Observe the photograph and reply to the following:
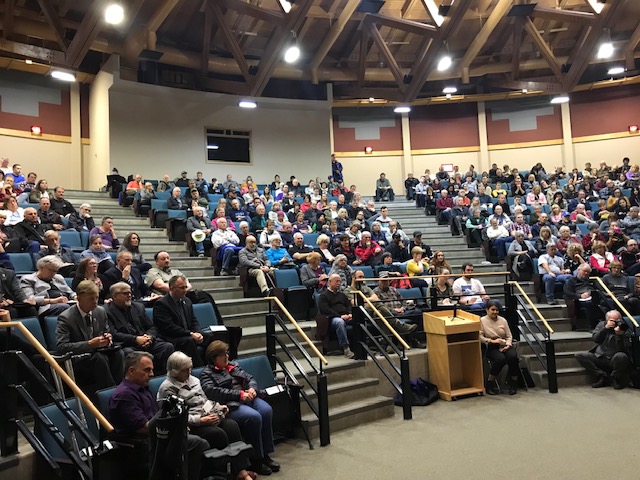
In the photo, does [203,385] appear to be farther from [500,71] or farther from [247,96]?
[500,71]

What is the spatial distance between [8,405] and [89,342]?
653mm

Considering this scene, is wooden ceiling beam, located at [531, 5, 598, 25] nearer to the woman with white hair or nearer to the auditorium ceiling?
the auditorium ceiling

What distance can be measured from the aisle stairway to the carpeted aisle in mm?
199

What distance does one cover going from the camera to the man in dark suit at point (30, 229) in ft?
19.8

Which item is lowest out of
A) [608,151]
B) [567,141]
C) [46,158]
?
[46,158]

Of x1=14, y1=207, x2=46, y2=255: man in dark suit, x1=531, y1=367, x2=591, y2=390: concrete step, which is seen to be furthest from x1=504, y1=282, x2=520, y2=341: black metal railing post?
x1=14, y1=207, x2=46, y2=255: man in dark suit

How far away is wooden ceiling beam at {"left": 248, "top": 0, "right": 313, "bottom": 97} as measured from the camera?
33.4 ft

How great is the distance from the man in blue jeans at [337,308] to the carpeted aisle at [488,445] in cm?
90

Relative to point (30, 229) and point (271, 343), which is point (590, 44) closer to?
point (271, 343)

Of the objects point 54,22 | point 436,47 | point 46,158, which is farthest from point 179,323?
point 436,47

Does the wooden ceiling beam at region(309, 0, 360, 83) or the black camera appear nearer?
the black camera

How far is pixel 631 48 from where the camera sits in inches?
504

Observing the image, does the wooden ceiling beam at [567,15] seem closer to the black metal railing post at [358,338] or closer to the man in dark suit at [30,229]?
the black metal railing post at [358,338]

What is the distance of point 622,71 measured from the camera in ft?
44.6
